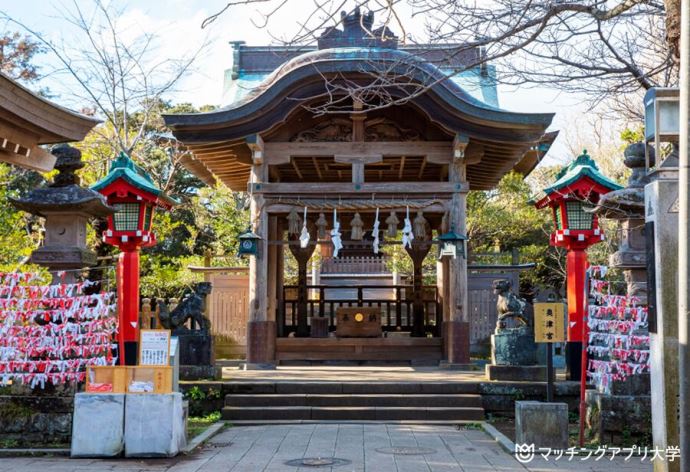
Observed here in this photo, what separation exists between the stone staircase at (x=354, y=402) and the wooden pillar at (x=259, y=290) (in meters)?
2.64

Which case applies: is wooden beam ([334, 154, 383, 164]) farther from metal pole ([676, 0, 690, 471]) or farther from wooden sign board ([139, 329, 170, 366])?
metal pole ([676, 0, 690, 471])

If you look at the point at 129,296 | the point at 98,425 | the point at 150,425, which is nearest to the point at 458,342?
the point at 129,296

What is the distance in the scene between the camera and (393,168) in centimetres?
2031

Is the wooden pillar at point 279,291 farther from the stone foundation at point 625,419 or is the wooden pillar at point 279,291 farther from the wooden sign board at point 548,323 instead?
the stone foundation at point 625,419

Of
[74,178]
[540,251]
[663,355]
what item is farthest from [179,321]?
[540,251]

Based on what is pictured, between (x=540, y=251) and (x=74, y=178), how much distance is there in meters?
17.7

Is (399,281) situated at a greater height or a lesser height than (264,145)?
lesser

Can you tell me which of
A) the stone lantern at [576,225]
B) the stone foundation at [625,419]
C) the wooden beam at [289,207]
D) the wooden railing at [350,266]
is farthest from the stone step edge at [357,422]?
the wooden railing at [350,266]

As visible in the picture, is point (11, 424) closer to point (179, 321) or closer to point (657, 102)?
point (179, 321)

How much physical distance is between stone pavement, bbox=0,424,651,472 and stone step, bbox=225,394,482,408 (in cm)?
96

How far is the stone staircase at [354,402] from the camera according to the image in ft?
42.8

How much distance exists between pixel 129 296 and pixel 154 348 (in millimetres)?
4923

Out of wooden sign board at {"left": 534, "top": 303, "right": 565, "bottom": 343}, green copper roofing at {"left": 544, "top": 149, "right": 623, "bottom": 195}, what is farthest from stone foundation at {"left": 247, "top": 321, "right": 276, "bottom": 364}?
wooden sign board at {"left": 534, "top": 303, "right": 565, "bottom": 343}

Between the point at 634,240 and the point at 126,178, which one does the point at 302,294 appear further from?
the point at 634,240
